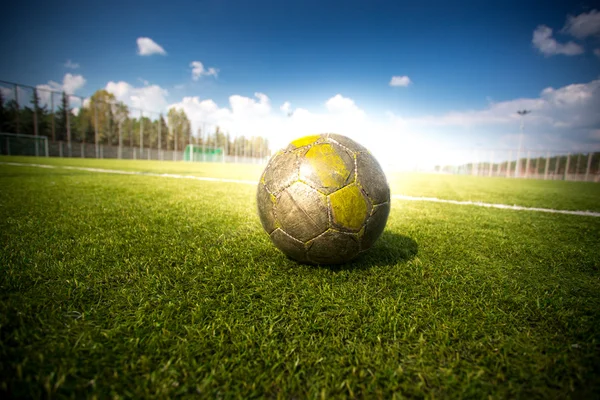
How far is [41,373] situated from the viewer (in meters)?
1.27

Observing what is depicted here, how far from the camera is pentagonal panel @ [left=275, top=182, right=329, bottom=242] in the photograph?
2.22m

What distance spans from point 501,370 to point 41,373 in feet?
7.61

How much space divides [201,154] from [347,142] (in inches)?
2352

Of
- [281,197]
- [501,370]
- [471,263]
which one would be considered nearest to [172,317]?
[281,197]

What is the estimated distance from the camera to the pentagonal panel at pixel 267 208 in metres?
2.43

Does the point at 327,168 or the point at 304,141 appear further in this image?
the point at 304,141

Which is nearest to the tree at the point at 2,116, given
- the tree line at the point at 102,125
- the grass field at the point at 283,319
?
the tree line at the point at 102,125

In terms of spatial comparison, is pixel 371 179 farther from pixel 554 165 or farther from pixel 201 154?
pixel 554 165

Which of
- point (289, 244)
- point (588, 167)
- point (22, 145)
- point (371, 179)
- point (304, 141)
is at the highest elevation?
point (588, 167)

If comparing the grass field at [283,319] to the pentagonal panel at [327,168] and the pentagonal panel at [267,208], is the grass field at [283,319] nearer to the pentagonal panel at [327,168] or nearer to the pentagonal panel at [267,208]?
the pentagonal panel at [267,208]

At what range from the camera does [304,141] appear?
102 inches

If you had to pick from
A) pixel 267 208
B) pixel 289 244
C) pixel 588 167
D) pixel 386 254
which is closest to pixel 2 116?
pixel 267 208

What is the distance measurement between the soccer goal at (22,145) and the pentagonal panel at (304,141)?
45714 millimetres

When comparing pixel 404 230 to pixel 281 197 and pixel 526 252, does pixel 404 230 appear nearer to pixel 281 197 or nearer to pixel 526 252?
pixel 526 252
